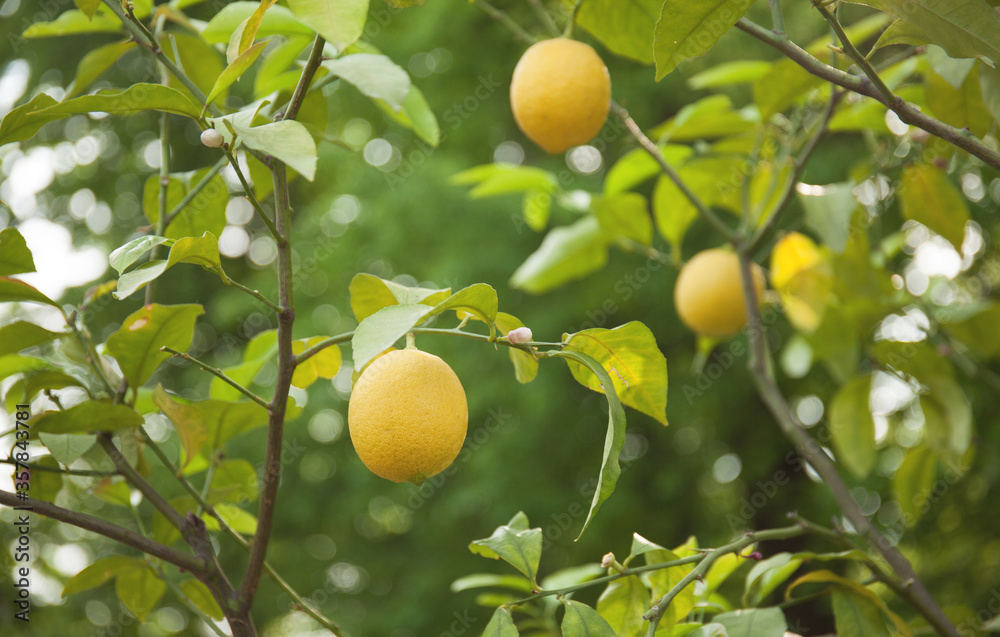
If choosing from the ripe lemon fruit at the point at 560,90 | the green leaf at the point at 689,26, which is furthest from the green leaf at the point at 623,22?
the green leaf at the point at 689,26

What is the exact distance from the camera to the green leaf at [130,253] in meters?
0.34

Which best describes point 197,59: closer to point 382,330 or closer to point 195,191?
point 195,191

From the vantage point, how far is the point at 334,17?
383 millimetres

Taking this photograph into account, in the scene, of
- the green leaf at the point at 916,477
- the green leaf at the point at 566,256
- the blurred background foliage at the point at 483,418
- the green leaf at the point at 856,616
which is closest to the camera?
the green leaf at the point at 856,616

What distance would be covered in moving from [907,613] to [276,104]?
1669 mm

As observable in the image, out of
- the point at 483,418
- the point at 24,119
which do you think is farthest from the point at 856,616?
the point at 483,418

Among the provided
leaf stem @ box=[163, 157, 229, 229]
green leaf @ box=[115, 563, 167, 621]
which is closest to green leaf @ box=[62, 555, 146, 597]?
green leaf @ box=[115, 563, 167, 621]

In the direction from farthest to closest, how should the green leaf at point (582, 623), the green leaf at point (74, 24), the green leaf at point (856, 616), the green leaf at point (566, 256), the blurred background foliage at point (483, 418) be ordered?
1. the blurred background foliage at point (483, 418)
2. the green leaf at point (566, 256)
3. the green leaf at point (74, 24)
4. the green leaf at point (856, 616)
5. the green leaf at point (582, 623)

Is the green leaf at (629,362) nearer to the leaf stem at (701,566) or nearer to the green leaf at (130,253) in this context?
the leaf stem at (701,566)

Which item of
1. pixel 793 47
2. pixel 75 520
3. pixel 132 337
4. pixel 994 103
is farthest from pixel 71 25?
pixel 994 103

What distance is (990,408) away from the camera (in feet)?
5.58

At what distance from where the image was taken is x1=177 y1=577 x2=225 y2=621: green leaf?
0.60 meters

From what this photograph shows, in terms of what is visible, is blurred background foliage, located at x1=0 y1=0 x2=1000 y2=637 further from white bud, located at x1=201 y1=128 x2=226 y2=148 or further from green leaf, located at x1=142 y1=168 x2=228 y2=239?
white bud, located at x1=201 y1=128 x2=226 y2=148

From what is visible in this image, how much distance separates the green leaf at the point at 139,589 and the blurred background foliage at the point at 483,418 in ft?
3.44
